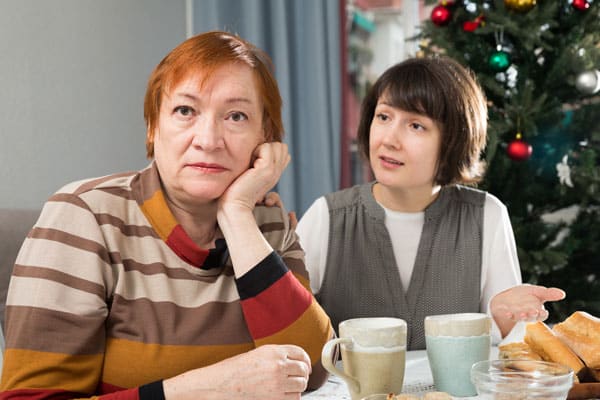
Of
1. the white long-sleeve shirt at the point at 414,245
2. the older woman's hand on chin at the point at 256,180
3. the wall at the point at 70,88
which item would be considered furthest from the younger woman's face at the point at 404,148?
the wall at the point at 70,88

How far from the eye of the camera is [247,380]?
0.97 m

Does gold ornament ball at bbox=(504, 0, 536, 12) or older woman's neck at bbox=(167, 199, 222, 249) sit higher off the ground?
gold ornament ball at bbox=(504, 0, 536, 12)

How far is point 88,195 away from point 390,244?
34.3 inches

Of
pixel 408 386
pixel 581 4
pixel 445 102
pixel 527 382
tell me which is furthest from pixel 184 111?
pixel 581 4

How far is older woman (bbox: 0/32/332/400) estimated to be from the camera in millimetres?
984

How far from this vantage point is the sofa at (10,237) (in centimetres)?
138

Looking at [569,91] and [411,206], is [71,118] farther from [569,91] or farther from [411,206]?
[569,91]

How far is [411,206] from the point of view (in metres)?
1.80

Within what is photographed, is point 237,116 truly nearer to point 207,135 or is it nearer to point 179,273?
point 207,135

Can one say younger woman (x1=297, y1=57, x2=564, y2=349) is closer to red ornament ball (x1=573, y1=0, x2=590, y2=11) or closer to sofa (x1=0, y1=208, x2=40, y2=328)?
sofa (x1=0, y1=208, x2=40, y2=328)

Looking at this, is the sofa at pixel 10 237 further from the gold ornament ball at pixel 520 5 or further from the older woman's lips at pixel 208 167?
the gold ornament ball at pixel 520 5

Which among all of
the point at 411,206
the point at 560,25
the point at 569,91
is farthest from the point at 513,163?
the point at 411,206

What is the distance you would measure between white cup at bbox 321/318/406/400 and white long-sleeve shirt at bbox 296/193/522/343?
2.59ft

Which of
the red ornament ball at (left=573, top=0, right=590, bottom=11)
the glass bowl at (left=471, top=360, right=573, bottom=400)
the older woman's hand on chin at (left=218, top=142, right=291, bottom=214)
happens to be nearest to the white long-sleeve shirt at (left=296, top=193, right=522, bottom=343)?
the older woman's hand on chin at (left=218, top=142, right=291, bottom=214)
